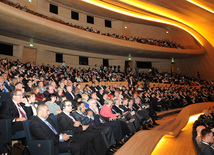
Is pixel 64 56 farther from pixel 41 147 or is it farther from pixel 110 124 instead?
pixel 41 147

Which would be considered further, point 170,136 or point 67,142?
point 170,136

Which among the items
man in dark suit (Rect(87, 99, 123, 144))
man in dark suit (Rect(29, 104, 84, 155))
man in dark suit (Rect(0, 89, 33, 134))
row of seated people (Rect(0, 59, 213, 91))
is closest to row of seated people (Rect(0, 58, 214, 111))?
row of seated people (Rect(0, 59, 213, 91))

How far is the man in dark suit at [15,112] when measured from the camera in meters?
2.40

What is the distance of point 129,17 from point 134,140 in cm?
1308

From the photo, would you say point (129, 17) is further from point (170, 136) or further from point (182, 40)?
point (170, 136)

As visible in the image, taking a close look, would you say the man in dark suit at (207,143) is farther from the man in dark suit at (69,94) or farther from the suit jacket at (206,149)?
the man in dark suit at (69,94)

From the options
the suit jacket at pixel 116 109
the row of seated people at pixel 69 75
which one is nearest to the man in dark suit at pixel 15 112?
the suit jacket at pixel 116 109

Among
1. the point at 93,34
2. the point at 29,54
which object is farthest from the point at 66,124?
the point at 29,54

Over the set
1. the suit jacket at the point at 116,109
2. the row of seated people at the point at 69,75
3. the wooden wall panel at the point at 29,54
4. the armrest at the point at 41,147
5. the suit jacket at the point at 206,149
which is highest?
the wooden wall panel at the point at 29,54

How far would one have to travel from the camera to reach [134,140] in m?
2.99

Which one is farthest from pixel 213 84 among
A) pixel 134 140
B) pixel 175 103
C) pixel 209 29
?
pixel 134 140

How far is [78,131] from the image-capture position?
2535mm

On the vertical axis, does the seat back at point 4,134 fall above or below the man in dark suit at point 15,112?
below

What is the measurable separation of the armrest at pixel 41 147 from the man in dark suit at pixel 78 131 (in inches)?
18.9
